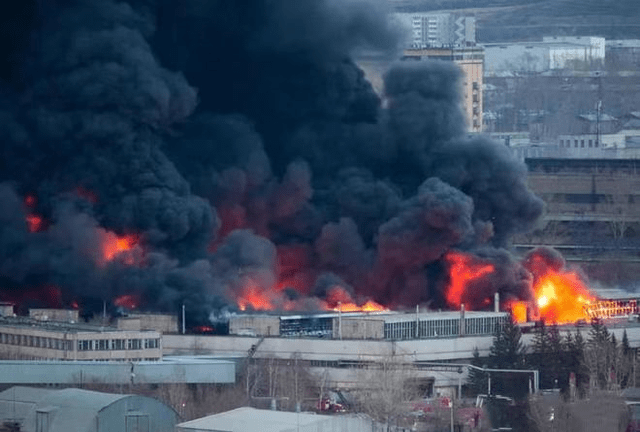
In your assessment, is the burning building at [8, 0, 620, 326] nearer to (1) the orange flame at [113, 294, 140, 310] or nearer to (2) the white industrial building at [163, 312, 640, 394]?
(1) the orange flame at [113, 294, 140, 310]

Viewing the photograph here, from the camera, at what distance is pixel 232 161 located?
64.5 meters

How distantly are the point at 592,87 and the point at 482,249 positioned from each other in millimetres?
64752

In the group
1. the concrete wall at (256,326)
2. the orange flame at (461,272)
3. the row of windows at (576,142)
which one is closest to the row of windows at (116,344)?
the concrete wall at (256,326)

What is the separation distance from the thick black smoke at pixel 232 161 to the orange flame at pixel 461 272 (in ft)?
0.96

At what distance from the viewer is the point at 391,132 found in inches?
2584

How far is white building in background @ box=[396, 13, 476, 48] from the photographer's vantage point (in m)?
123

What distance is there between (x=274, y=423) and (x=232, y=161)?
19875 millimetres

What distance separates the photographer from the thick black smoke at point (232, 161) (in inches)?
2377

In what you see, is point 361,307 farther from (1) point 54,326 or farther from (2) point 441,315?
(1) point 54,326

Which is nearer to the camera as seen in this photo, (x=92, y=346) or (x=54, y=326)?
(x=92, y=346)

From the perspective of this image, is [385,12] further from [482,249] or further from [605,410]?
[605,410]

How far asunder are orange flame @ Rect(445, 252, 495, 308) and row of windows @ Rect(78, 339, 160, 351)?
31.9 ft

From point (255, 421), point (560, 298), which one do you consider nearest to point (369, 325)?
point (560, 298)

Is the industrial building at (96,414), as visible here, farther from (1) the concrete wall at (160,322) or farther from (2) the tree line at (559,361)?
(1) the concrete wall at (160,322)
